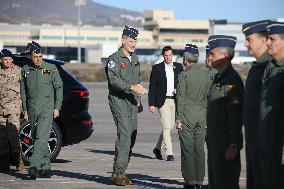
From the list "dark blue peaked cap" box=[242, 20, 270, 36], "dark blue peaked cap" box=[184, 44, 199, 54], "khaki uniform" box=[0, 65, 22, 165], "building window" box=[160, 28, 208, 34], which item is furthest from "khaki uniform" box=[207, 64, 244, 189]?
"building window" box=[160, 28, 208, 34]

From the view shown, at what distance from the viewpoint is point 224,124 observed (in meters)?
8.41

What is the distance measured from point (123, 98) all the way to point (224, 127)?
3854 mm

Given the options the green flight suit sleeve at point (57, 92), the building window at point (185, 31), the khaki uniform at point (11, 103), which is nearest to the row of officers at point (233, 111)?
the green flight suit sleeve at point (57, 92)

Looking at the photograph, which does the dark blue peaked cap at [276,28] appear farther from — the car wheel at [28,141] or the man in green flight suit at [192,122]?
Answer: the car wheel at [28,141]

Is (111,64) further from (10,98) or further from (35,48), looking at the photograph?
(10,98)

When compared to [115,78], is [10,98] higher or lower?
lower

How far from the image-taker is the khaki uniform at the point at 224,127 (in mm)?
8203

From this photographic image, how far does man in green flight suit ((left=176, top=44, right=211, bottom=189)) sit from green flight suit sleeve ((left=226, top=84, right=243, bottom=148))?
9.62ft

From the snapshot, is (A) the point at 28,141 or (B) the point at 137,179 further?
(A) the point at 28,141

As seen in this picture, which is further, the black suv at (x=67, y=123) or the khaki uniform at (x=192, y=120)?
the black suv at (x=67, y=123)

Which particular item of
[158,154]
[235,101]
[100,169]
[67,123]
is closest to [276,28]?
[235,101]

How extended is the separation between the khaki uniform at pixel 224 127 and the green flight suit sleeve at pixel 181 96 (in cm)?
272

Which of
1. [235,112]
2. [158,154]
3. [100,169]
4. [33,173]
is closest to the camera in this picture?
[235,112]

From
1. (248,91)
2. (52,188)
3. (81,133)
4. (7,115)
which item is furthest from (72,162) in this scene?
(248,91)
